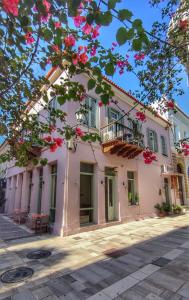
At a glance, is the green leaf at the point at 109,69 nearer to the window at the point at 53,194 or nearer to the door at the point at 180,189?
the window at the point at 53,194

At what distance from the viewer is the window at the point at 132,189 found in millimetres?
10902

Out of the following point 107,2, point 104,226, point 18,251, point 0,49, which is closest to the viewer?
point 107,2

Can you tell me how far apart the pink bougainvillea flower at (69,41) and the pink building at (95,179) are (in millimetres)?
4021

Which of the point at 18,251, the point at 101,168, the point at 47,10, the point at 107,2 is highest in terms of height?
the point at 47,10


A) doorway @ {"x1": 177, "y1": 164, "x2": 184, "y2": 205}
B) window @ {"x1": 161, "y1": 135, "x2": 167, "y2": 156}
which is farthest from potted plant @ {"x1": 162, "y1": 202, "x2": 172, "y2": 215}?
window @ {"x1": 161, "y1": 135, "x2": 167, "y2": 156}

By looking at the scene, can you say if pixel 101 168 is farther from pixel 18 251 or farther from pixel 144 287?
pixel 144 287

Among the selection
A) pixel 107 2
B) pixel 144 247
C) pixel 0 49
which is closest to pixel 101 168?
pixel 144 247

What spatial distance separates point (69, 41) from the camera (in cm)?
261

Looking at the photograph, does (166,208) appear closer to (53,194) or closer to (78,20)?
(53,194)

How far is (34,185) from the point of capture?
1041cm

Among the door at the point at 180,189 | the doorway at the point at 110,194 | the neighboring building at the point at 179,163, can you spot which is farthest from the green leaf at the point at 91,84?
the door at the point at 180,189

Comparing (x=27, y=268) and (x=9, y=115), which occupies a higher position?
(x=9, y=115)

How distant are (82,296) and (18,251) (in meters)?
3.22

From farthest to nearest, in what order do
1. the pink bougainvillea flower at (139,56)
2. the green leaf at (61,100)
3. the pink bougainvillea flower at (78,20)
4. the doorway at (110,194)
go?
the doorway at (110,194) → the pink bougainvillea flower at (139,56) → the green leaf at (61,100) → the pink bougainvillea flower at (78,20)
